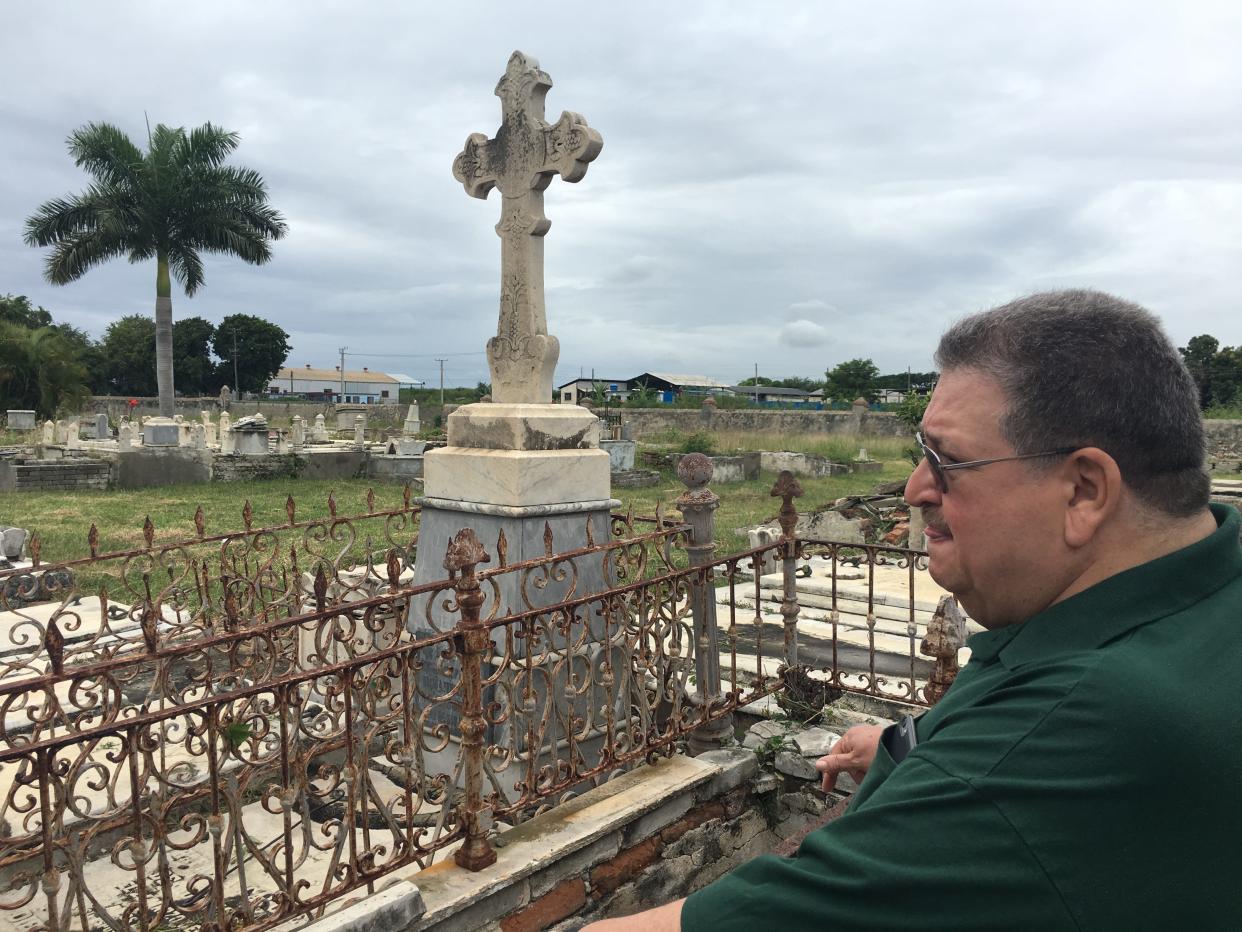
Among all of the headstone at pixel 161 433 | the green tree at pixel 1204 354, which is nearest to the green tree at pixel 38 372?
the headstone at pixel 161 433

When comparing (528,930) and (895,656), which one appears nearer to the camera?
(528,930)

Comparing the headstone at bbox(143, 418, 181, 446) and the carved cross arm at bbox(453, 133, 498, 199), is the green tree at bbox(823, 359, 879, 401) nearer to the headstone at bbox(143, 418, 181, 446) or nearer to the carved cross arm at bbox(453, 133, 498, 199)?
the headstone at bbox(143, 418, 181, 446)

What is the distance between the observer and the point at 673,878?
135 inches

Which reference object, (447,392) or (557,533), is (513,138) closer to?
(557,533)

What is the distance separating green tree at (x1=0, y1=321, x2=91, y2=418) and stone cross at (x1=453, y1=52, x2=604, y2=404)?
1198 inches

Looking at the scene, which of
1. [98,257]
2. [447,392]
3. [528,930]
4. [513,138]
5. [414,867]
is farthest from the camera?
[447,392]

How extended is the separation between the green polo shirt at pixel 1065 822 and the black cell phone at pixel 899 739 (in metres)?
0.41

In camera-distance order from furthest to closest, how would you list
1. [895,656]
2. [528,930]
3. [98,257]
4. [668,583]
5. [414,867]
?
[98,257] → [895,656] → [668,583] → [414,867] → [528,930]

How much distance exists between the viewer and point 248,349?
65125 millimetres

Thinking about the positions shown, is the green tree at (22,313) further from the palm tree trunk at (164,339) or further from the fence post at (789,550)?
the fence post at (789,550)

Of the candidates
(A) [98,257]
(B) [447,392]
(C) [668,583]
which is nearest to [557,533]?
(C) [668,583]

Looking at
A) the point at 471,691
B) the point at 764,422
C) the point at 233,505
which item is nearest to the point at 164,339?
the point at 233,505

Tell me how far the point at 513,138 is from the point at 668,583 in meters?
2.49

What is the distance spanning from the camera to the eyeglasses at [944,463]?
3.70 feet
